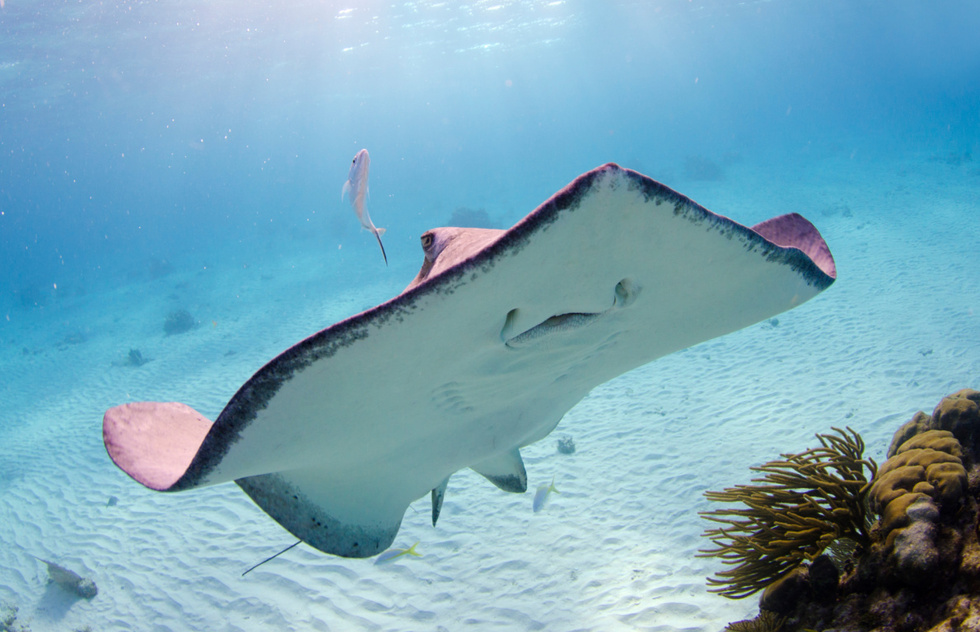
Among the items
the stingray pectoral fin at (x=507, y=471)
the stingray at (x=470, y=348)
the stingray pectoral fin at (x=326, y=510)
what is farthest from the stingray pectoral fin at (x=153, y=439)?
the stingray pectoral fin at (x=507, y=471)

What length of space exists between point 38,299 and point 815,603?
126 feet

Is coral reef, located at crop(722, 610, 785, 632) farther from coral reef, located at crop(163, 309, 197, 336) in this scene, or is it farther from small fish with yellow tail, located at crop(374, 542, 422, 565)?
coral reef, located at crop(163, 309, 197, 336)

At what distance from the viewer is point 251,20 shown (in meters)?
24.5

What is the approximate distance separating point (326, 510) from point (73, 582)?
19.1ft

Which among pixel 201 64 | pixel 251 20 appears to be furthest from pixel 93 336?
pixel 201 64

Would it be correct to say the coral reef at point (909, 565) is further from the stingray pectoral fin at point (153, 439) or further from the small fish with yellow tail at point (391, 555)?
the small fish with yellow tail at point (391, 555)

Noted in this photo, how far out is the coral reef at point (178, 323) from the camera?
17016 mm

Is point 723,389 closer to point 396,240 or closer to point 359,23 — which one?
point 396,240

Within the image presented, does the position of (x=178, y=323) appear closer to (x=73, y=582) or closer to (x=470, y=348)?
(x=73, y=582)

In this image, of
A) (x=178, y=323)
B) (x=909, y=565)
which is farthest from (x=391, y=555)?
(x=178, y=323)

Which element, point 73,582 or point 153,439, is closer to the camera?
point 153,439

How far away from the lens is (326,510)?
→ 7.31 feet

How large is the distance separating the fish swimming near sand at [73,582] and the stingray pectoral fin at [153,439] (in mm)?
5239

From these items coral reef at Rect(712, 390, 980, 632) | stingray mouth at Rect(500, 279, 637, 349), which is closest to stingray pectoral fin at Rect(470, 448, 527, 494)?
coral reef at Rect(712, 390, 980, 632)
